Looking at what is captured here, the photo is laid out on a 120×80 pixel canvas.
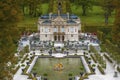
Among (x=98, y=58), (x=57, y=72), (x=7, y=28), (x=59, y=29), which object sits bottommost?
(x=57, y=72)

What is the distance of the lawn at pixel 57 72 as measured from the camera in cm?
5091

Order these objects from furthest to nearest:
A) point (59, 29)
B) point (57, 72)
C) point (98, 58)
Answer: point (59, 29), point (98, 58), point (57, 72)

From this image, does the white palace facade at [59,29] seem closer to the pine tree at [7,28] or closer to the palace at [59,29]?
the palace at [59,29]

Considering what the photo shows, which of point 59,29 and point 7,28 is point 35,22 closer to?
point 59,29

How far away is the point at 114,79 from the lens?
48.0m

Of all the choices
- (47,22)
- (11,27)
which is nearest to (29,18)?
(47,22)

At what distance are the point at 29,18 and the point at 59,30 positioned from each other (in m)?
25.4

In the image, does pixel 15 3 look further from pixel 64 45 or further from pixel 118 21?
pixel 64 45

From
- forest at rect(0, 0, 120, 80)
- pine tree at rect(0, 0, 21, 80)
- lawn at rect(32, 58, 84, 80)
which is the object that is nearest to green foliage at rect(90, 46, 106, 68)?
forest at rect(0, 0, 120, 80)

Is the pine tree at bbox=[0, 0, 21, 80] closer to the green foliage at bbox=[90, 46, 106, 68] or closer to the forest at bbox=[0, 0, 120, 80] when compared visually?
the forest at bbox=[0, 0, 120, 80]

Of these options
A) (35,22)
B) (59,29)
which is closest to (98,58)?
(59,29)

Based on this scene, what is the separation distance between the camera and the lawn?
167 ft

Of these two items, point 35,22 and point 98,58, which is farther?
point 35,22

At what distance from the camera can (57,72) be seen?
2084 inches
